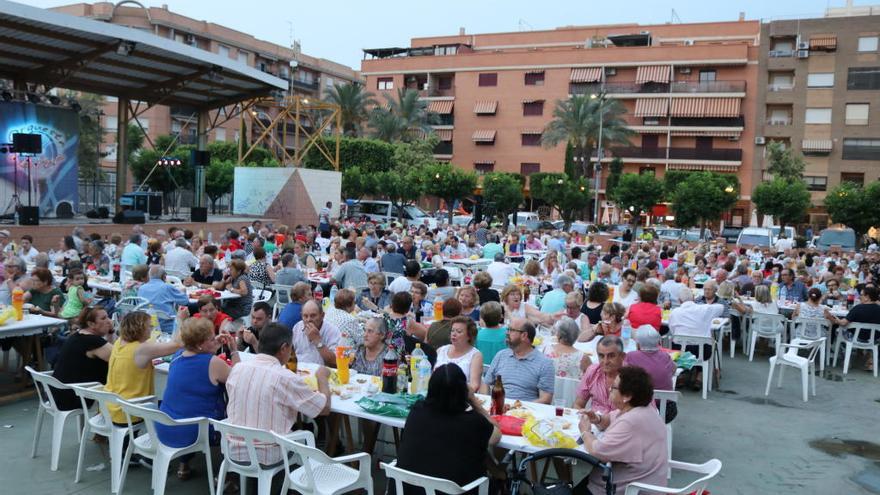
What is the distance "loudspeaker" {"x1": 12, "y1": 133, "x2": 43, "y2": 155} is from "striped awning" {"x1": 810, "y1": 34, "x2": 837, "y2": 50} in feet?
147

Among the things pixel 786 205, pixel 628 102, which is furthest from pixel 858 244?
pixel 628 102

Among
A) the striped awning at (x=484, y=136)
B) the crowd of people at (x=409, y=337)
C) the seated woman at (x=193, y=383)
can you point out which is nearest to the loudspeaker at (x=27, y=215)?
the crowd of people at (x=409, y=337)

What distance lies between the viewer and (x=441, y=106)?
55281 mm

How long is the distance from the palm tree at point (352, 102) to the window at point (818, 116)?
29.6m

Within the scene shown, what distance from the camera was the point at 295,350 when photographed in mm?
6020

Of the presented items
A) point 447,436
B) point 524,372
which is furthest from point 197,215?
point 447,436

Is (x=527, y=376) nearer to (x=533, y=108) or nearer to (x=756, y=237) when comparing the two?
(x=756, y=237)

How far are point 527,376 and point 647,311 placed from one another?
3174mm

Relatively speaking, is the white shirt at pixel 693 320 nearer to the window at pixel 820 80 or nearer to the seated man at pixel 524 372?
the seated man at pixel 524 372

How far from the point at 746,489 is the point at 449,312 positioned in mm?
2906

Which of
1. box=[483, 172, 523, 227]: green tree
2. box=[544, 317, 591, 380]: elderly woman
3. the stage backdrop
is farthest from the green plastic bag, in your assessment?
box=[483, 172, 523, 227]: green tree

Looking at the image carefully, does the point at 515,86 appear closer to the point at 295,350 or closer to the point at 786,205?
the point at 786,205

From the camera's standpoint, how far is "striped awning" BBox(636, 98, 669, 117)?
4853 centimetres

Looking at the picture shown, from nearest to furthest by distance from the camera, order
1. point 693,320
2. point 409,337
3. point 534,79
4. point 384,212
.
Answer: point 409,337
point 693,320
point 384,212
point 534,79
